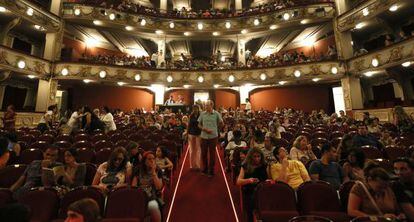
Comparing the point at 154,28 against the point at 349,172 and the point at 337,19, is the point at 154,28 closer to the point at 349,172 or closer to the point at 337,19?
the point at 337,19

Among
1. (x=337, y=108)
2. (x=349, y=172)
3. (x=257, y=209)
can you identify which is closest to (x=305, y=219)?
(x=257, y=209)

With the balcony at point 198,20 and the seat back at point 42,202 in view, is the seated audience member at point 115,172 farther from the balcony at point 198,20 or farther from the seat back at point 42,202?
the balcony at point 198,20

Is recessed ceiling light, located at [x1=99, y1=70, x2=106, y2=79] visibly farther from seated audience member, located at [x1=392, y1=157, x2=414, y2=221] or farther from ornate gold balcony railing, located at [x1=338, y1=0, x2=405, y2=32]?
ornate gold balcony railing, located at [x1=338, y1=0, x2=405, y2=32]

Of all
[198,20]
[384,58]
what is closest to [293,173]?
[384,58]

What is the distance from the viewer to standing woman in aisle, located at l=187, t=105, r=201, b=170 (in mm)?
4680

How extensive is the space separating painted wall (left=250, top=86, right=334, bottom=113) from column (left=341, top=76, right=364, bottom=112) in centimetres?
259

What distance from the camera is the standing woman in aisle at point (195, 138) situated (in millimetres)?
4680

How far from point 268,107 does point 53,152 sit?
1403cm

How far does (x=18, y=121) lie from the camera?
31.9ft

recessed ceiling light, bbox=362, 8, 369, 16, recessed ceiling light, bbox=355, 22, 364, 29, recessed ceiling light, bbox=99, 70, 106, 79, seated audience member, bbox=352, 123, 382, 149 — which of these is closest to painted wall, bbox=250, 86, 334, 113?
recessed ceiling light, bbox=355, 22, 364, 29

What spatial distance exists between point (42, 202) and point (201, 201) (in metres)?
2.00

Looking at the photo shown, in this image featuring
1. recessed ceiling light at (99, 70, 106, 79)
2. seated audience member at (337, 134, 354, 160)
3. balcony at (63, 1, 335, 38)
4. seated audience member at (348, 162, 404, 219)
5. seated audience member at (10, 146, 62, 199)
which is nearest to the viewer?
seated audience member at (348, 162, 404, 219)

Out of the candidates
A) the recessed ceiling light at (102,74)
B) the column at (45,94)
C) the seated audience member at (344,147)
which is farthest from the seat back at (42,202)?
the recessed ceiling light at (102,74)

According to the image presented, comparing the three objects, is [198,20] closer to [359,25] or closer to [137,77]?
[137,77]
